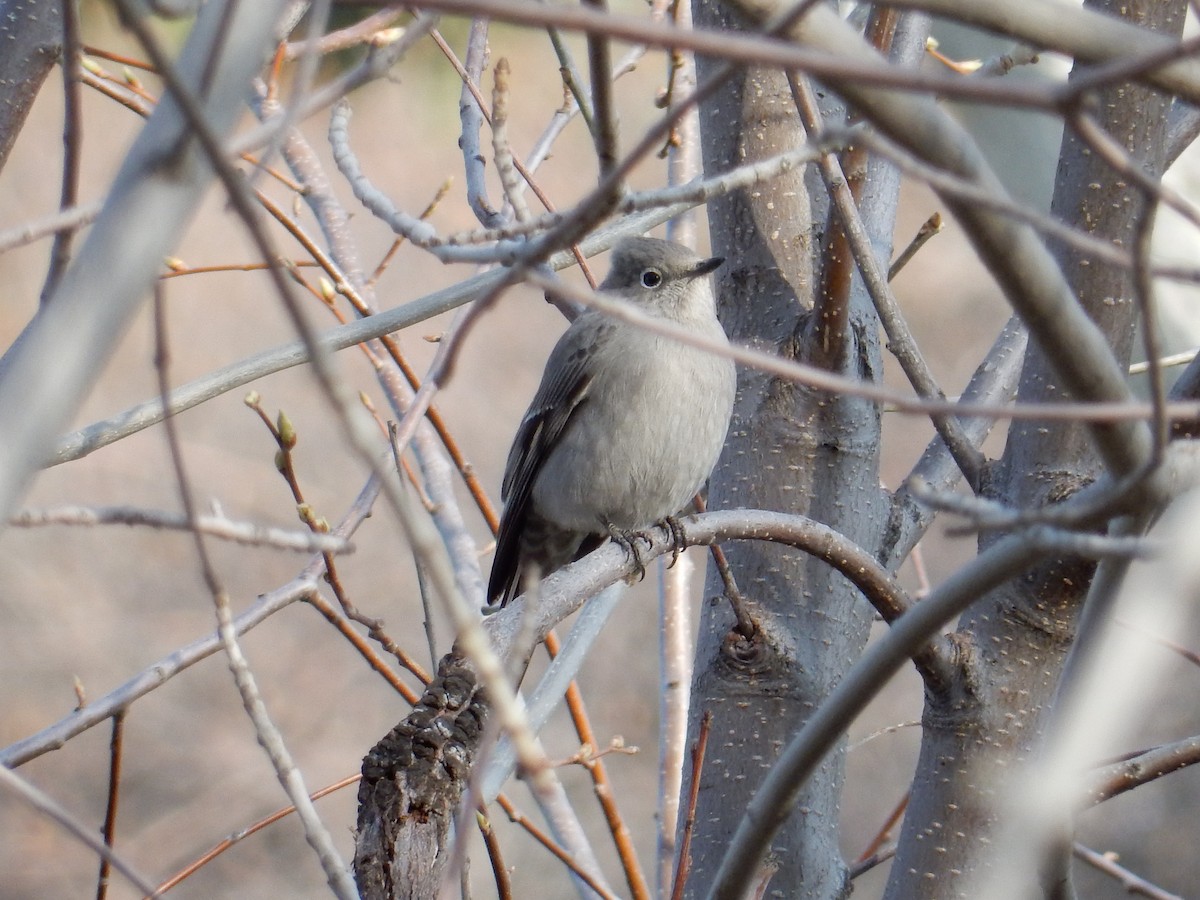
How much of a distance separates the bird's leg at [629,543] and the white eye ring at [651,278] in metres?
0.70

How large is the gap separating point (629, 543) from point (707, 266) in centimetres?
76

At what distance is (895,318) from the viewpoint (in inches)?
94.5

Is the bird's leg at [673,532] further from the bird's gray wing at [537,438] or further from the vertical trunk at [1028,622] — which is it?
the vertical trunk at [1028,622]

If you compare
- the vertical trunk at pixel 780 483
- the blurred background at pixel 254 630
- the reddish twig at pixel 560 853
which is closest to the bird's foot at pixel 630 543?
the vertical trunk at pixel 780 483

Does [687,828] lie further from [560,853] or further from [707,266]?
[707,266]

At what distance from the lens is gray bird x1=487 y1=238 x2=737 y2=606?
10.5 ft

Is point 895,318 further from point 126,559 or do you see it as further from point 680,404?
point 126,559

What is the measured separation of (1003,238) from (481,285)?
46.4 inches

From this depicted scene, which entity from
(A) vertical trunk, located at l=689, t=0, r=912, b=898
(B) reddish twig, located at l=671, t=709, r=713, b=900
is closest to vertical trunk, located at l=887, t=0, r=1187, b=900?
(A) vertical trunk, located at l=689, t=0, r=912, b=898

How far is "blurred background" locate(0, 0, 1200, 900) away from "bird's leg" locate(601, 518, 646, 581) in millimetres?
4390

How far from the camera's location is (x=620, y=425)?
334cm

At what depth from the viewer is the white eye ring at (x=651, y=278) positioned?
354 centimetres

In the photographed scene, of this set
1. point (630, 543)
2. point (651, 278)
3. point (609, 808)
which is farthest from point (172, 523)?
point (651, 278)

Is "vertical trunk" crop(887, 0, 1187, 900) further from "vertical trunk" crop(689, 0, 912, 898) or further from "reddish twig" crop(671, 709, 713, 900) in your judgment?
"reddish twig" crop(671, 709, 713, 900)
